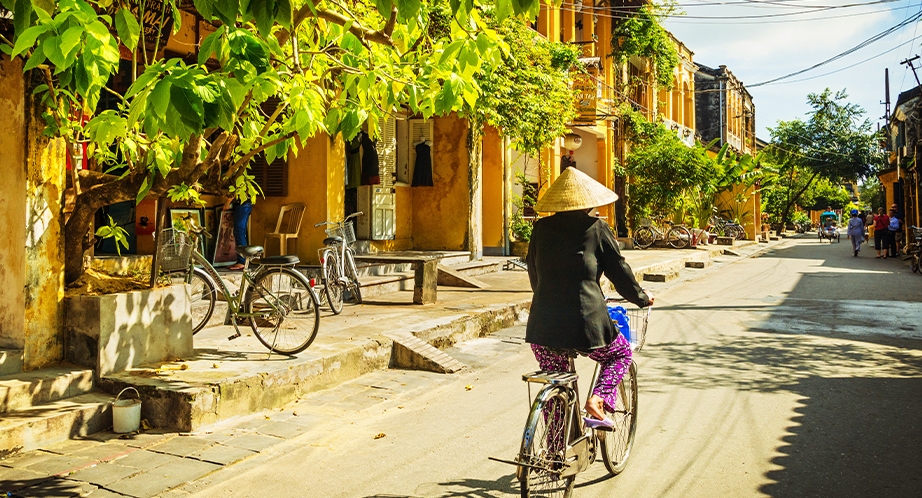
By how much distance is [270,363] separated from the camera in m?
6.57

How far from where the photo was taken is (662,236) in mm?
27828

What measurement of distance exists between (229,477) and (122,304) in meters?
2.19

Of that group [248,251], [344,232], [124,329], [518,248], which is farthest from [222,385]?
[518,248]

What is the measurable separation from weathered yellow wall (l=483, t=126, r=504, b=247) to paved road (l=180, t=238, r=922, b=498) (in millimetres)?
8640

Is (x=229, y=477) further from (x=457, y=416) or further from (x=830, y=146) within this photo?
(x=830, y=146)

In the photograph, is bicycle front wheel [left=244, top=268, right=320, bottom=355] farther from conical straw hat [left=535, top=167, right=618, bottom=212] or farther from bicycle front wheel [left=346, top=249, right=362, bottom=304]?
conical straw hat [left=535, top=167, right=618, bottom=212]

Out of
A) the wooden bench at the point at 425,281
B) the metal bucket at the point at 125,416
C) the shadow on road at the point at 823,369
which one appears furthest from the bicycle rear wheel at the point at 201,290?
the shadow on road at the point at 823,369

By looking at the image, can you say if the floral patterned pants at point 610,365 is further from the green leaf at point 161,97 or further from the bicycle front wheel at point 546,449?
the green leaf at point 161,97

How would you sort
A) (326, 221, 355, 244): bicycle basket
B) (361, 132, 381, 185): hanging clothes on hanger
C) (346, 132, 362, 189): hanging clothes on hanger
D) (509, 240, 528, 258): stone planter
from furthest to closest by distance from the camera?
(509, 240, 528, 258): stone planter, (361, 132, 381, 185): hanging clothes on hanger, (346, 132, 362, 189): hanging clothes on hanger, (326, 221, 355, 244): bicycle basket

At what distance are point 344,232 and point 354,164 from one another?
3.40 m

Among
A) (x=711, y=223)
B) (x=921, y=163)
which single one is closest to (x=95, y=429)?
(x=921, y=163)

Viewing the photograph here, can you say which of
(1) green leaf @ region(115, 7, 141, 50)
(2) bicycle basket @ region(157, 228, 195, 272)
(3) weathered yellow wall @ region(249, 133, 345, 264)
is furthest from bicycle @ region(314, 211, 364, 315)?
(1) green leaf @ region(115, 7, 141, 50)

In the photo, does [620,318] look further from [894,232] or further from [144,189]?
[894,232]

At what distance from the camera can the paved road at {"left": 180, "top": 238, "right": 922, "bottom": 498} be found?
432cm
